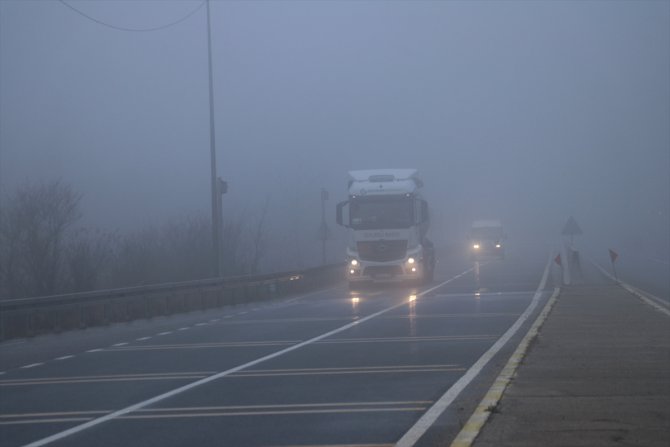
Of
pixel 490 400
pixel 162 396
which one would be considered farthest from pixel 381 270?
pixel 490 400

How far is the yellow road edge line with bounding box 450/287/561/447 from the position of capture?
31.5 feet

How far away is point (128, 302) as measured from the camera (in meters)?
29.7

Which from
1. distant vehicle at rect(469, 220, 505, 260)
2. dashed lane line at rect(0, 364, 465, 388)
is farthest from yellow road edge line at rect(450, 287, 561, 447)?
distant vehicle at rect(469, 220, 505, 260)

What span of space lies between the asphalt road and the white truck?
439 inches

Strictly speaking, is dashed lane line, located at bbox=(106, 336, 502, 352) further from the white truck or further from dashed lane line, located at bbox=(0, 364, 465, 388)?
the white truck

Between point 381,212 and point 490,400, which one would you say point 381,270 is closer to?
point 381,212

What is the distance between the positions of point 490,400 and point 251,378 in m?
4.53

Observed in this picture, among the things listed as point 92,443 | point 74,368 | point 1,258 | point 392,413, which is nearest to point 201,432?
point 92,443

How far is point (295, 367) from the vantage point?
1644 centimetres

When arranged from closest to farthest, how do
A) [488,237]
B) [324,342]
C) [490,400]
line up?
[490,400] → [324,342] → [488,237]

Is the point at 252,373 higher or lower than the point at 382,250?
lower

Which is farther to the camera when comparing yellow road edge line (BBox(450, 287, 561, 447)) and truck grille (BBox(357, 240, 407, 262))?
truck grille (BBox(357, 240, 407, 262))

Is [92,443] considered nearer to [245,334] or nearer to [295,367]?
[295,367]

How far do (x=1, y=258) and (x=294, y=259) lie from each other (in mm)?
41430
